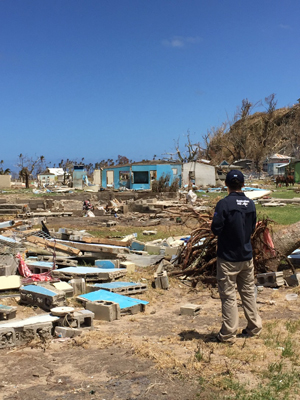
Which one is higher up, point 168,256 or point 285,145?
point 285,145

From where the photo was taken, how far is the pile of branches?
8.52 metres

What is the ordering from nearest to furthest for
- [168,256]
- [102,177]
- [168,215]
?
1. [168,256]
2. [168,215]
3. [102,177]

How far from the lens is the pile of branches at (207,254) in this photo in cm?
852

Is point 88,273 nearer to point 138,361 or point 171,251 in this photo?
point 171,251

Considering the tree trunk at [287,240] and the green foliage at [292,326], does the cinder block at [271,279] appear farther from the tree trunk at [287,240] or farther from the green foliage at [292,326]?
the green foliage at [292,326]

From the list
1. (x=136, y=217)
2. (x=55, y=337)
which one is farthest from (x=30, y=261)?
(x=136, y=217)

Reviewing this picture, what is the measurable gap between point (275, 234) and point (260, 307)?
94.9 inches

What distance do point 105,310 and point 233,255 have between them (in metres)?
2.20

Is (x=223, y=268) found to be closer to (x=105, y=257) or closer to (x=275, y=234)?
(x=275, y=234)

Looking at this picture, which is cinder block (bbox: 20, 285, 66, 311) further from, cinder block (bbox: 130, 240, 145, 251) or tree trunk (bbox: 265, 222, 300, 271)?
cinder block (bbox: 130, 240, 145, 251)

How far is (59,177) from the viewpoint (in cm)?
5544

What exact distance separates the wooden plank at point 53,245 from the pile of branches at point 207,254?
252 centimetres

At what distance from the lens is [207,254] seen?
349 inches

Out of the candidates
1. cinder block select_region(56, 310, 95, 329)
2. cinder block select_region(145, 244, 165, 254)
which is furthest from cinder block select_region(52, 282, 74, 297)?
cinder block select_region(145, 244, 165, 254)
